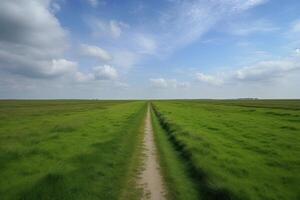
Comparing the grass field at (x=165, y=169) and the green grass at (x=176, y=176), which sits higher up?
the grass field at (x=165, y=169)

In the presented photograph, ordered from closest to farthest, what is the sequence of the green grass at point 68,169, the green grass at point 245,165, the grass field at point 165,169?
the green grass at point 245,165, the grass field at point 165,169, the green grass at point 68,169

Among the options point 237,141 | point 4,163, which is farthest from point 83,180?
point 237,141

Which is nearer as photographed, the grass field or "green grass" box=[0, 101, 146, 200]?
the grass field

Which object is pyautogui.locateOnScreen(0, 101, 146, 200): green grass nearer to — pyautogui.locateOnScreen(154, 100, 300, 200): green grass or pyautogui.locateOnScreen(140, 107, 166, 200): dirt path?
pyautogui.locateOnScreen(140, 107, 166, 200): dirt path

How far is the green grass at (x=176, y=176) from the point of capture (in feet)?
28.5

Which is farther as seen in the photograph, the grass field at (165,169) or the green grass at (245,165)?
the grass field at (165,169)

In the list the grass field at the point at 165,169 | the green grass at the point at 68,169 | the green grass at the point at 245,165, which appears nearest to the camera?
the green grass at the point at 245,165

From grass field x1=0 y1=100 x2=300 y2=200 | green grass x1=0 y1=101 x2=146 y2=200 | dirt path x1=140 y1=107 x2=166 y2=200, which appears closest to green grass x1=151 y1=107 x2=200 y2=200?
grass field x1=0 y1=100 x2=300 y2=200

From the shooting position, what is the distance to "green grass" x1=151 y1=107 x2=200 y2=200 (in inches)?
342

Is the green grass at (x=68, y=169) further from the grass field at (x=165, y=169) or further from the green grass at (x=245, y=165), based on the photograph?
the green grass at (x=245, y=165)

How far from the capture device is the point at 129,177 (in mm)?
10500

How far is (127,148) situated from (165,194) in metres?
7.53

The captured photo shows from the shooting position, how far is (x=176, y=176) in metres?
10.6

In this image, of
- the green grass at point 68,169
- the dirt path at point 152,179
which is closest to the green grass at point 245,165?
the dirt path at point 152,179
